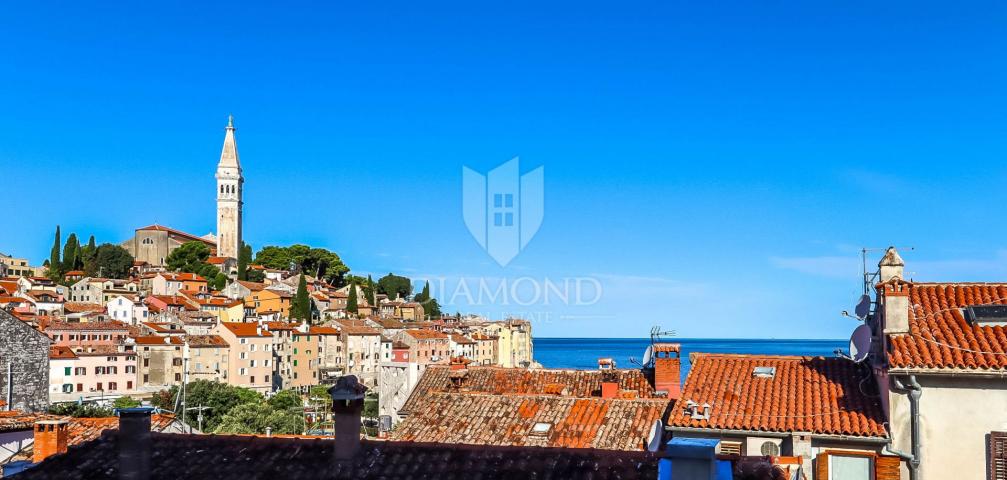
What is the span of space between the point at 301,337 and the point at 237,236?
62.2 m

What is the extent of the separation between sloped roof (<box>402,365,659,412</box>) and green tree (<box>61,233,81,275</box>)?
10393cm

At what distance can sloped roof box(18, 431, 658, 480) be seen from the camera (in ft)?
A: 27.5

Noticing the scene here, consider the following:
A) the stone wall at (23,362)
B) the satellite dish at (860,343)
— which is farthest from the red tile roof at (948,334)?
the stone wall at (23,362)

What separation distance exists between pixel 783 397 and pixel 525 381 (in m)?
10.1

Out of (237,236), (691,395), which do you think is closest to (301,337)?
(237,236)

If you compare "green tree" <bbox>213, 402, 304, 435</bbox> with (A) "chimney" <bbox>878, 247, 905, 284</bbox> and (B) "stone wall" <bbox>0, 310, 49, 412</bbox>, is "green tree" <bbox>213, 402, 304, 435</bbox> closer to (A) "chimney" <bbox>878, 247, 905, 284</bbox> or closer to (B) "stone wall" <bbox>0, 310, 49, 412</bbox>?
(B) "stone wall" <bbox>0, 310, 49, 412</bbox>

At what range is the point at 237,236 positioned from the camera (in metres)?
148

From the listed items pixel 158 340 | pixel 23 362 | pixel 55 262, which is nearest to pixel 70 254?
pixel 55 262

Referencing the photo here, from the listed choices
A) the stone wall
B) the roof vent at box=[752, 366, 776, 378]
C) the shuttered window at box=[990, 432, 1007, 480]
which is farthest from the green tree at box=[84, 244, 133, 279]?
the shuttered window at box=[990, 432, 1007, 480]

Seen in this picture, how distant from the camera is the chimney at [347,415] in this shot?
28.2 feet

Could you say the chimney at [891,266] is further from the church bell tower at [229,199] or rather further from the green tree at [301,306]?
the church bell tower at [229,199]

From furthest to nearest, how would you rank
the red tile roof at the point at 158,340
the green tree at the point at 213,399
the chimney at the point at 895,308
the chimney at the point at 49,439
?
the red tile roof at the point at 158,340 → the green tree at the point at 213,399 → the chimney at the point at 49,439 → the chimney at the point at 895,308

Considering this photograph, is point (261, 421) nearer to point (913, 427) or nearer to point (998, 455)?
point (913, 427)

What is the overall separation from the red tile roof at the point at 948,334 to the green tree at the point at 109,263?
11868 centimetres
